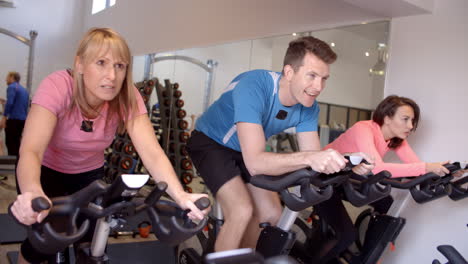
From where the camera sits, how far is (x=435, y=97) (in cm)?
323

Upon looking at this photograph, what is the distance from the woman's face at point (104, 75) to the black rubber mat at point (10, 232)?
2.06 metres

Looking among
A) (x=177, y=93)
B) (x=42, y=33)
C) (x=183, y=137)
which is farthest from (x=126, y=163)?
(x=42, y=33)

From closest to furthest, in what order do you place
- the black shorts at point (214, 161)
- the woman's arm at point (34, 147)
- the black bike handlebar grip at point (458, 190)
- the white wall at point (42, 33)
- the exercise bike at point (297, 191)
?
the woman's arm at point (34, 147) → the exercise bike at point (297, 191) → the black shorts at point (214, 161) → the black bike handlebar grip at point (458, 190) → the white wall at point (42, 33)

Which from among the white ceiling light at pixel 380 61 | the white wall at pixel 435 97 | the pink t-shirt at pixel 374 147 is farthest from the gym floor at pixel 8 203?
the white ceiling light at pixel 380 61

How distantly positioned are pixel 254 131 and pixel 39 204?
3.31 feet

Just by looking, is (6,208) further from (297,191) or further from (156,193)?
(156,193)

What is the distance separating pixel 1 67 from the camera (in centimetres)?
865

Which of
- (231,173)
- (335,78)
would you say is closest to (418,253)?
(335,78)

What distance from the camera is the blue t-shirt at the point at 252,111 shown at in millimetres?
1876

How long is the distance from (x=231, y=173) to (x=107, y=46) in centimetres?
86

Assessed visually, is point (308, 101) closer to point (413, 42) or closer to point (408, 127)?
point (408, 127)

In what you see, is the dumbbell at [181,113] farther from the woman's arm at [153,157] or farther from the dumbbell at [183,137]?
the woman's arm at [153,157]

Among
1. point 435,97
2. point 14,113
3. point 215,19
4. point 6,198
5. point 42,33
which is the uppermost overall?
point 42,33

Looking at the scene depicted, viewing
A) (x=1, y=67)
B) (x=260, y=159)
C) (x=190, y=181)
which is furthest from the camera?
(x=1, y=67)
